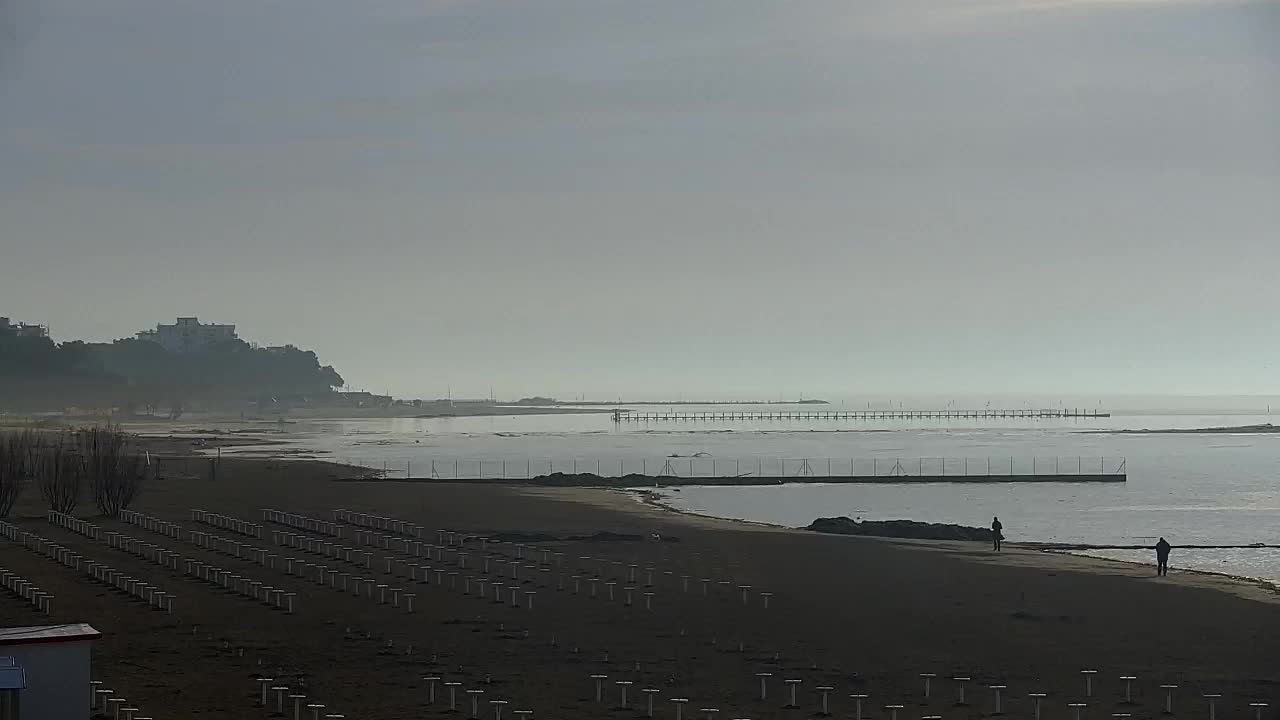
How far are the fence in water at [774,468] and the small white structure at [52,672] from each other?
2768 inches

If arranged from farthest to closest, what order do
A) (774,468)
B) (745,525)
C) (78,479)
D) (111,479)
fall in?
1. (774,468)
2. (745,525)
3. (78,479)
4. (111,479)

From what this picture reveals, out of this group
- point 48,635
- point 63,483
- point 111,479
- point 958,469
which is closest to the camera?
point 48,635

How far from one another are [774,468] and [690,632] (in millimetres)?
85149

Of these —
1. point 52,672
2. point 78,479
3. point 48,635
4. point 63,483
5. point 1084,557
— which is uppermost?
point 78,479

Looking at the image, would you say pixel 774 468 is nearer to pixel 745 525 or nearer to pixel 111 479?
pixel 745 525

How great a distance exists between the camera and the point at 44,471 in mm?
59000

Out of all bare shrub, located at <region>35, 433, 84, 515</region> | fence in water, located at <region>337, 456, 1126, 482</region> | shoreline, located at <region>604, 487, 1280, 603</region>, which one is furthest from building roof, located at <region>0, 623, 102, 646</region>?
fence in water, located at <region>337, 456, 1126, 482</region>

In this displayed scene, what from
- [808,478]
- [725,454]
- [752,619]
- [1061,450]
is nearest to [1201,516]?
[808,478]

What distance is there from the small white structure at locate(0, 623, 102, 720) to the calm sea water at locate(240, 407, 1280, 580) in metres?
36.3

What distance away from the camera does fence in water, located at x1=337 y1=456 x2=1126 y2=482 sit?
9794cm

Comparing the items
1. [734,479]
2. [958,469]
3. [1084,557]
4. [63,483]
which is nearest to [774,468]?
[958,469]

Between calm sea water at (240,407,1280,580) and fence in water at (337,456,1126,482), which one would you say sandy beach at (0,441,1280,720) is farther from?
fence in water at (337,456,1126,482)

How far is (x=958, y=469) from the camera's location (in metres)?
112

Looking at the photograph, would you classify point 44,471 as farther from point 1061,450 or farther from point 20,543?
point 1061,450
